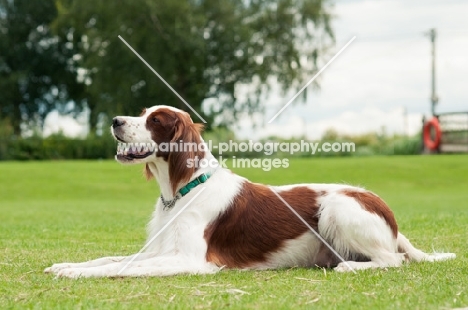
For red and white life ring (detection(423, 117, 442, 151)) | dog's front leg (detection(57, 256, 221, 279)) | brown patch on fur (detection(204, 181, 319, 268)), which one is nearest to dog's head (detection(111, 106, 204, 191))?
brown patch on fur (detection(204, 181, 319, 268))

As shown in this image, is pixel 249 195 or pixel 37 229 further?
pixel 37 229

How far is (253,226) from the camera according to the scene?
641 cm

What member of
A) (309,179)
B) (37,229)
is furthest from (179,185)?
(309,179)

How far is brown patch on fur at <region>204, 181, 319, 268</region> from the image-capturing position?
249 inches

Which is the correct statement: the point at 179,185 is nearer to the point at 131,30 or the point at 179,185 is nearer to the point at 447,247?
the point at 447,247

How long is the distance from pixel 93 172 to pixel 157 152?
19.3m

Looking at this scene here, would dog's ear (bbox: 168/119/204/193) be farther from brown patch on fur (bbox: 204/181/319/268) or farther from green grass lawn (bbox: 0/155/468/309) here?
green grass lawn (bbox: 0/155/468/309)

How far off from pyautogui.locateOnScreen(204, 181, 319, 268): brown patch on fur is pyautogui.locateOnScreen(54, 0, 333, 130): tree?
3254 cm

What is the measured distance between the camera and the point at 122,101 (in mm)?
40219

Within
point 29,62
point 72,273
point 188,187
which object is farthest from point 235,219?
point 29,62

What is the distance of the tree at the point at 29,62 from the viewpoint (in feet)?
166

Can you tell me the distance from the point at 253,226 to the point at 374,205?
1.13m

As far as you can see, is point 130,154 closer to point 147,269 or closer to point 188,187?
point 188,187

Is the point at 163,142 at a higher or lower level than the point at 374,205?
higher
